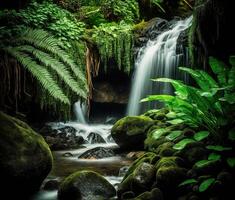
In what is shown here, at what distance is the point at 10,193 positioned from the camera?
4.17 m

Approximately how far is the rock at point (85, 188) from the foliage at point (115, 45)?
5637mm

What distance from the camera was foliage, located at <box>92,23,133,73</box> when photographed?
948 cm

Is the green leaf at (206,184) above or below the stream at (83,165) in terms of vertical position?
above

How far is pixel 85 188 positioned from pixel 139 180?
68cm

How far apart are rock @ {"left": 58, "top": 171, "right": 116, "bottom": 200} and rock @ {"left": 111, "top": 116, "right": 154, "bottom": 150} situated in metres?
2.53

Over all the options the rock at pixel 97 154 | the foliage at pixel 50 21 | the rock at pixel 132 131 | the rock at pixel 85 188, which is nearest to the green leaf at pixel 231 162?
the rock at pixel 85 188

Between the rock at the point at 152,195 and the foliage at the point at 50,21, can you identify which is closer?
the rock at the point at 152,195

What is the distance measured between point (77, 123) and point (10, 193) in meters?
5.81

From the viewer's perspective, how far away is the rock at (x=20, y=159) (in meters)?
4.05

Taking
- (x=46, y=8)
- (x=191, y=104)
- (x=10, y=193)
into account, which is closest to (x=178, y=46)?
(x=46, y=8)

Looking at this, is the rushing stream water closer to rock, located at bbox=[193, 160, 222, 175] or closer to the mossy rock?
the mossy rock

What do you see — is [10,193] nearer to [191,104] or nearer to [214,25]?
[191,104]

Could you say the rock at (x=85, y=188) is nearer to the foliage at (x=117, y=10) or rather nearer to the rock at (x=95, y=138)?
the rock at (x=95, y=138)

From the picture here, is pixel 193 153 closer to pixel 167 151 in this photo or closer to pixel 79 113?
pixel 167 151
